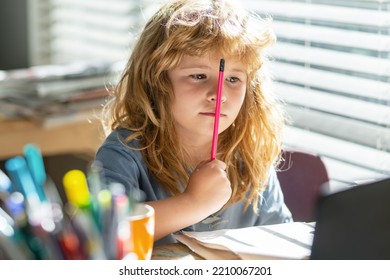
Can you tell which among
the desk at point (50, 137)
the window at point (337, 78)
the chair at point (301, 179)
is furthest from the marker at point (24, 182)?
the desk at point (50, 137)

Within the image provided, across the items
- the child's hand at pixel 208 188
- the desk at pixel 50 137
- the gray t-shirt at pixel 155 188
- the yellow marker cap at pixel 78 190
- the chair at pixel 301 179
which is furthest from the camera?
the desk at pixel 50 137

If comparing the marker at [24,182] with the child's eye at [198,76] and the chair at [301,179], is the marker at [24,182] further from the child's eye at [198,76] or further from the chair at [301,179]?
the chair at [301,179]

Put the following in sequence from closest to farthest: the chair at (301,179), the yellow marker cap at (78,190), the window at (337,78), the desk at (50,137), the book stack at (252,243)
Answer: the yellow marker cap at (78,190) → the book stack at (252,243) → the chair at (301,179) → the window at (337,78) → the desk at (50,137)

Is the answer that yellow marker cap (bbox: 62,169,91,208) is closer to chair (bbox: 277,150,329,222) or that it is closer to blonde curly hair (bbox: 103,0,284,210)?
blonde curly hair (bbox: 103,0,284,210)

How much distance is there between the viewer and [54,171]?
2.35m

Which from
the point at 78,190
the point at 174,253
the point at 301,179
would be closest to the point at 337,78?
the point at 301,179

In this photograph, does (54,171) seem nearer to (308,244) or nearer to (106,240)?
(308,244)

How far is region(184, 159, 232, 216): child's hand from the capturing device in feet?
3.86

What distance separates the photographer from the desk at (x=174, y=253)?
42.9 inches

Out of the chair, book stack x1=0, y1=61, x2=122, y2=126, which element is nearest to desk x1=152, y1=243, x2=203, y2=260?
the chair

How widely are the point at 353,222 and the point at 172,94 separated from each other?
60 cm

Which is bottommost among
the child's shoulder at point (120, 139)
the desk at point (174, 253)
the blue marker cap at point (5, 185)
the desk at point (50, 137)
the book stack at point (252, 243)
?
the desk at point (50, 137)
